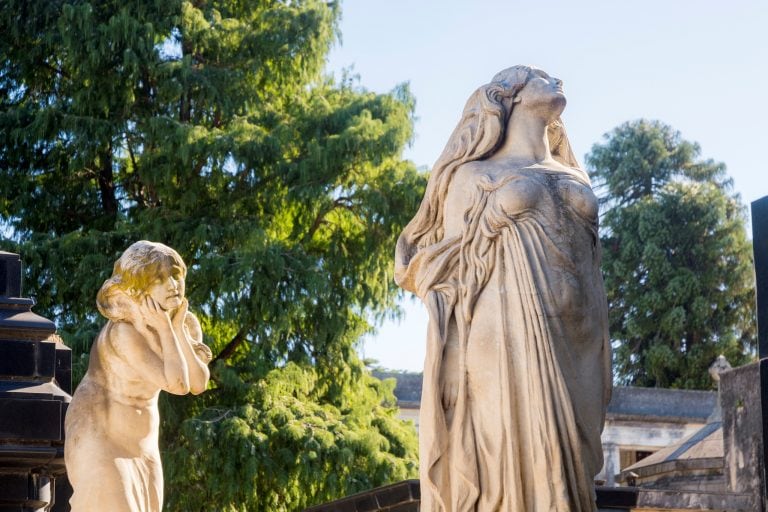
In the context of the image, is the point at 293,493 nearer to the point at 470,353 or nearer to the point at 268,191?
the point at 268,191

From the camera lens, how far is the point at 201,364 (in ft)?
25.3

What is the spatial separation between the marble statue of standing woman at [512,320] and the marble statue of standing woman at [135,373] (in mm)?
1228

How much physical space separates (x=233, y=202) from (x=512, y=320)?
20231 mm

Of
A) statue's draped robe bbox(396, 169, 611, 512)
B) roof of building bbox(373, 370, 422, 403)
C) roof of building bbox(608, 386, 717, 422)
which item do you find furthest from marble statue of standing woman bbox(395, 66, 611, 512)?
roof of building bbox(608, 386, 717, 422)

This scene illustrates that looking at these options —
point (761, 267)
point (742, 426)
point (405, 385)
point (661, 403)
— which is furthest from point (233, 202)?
point (661, 403)

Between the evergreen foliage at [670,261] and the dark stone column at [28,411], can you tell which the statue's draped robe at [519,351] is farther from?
the evergreen foliage at [670,261]

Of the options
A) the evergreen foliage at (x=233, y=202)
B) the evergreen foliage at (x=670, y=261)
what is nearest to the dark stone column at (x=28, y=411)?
the evergreen foliage at (x=233, y=202)

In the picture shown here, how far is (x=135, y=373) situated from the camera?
7.60m

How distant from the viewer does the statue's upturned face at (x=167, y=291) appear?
7.61m

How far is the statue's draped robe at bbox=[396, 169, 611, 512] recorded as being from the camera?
6.52 m

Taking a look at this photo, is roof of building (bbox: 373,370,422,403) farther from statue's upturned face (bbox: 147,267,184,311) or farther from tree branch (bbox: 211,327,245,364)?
statue's upturned face (bbox: 147,267,184,311)

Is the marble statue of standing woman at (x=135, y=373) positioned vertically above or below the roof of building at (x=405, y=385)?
below

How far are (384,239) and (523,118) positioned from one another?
19.8 meters

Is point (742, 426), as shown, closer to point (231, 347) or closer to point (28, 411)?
point (28, 411)
